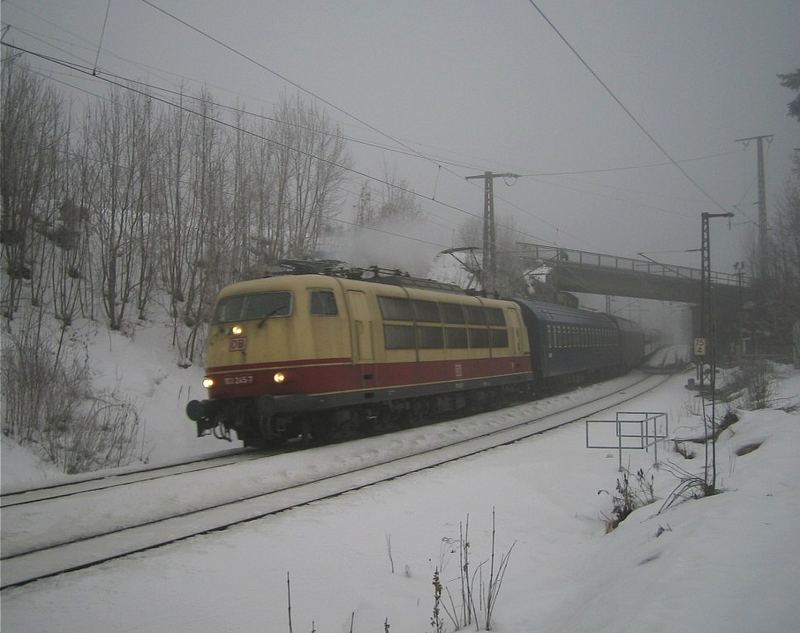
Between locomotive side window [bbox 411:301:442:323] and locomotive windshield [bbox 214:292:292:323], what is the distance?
3835mm

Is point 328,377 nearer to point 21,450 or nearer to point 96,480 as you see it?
point 96,480

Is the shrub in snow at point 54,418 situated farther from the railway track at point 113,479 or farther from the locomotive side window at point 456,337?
the locomotive side window at point 456,337

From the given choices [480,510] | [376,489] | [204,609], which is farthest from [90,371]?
[204,609]

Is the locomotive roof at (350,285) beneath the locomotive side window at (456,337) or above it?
above

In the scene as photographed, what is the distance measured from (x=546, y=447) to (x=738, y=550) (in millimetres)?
8580

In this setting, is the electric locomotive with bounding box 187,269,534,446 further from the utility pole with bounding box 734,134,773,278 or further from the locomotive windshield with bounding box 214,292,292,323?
the utility pole with bounding box 734,134,773,278

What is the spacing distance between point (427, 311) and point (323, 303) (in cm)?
393

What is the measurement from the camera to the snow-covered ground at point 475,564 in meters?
4.28

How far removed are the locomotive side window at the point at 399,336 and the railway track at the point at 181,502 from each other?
6.51 feet

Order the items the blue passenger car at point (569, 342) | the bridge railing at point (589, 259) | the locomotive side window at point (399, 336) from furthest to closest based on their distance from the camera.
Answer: the bridge railing at point (589, 259) < the blue passenger car at point (569, 342) < the locomotive side window at point (399, 336)

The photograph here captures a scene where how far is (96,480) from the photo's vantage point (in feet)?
31.7

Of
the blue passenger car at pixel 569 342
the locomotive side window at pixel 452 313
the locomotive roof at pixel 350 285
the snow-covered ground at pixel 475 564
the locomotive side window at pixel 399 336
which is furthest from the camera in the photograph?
the blue passenger car at pixel 569 342

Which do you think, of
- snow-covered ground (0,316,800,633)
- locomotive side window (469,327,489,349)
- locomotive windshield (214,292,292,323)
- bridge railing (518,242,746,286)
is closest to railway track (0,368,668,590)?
snow-covered ground (0,316,800,633)

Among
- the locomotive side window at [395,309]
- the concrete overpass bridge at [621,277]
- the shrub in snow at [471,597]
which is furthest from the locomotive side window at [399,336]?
the concrete overpass bridge at [621,277]
